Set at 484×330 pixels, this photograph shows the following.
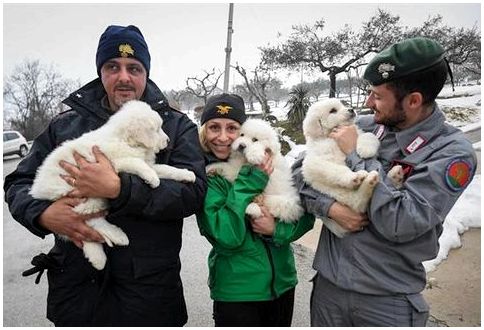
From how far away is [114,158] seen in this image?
7.09ft

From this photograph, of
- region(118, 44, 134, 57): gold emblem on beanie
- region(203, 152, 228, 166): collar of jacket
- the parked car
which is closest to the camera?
region(118, 44, 134, 57): gold emblem on beanie

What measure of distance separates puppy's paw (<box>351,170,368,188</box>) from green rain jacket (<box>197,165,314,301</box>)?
531 millimetres

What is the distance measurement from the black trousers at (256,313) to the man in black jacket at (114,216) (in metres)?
0.27

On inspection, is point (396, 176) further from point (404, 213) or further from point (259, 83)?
point (259, 83)

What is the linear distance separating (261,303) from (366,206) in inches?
37.4

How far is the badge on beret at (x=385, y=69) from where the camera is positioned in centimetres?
193

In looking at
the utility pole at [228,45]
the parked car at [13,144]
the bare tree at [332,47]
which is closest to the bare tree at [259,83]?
the bare tree at [332,47]

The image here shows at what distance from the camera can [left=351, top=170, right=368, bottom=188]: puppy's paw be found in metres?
2.07

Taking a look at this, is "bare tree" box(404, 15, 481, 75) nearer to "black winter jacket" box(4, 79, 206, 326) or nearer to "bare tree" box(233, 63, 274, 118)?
"bare tree" box(233, 63, 274, 118)

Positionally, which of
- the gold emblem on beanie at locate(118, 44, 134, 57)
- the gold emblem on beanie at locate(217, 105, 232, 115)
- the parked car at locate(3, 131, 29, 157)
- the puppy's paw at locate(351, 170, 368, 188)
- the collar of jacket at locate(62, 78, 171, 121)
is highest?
the gold emblem on beanie at locate(118, 44, 134, 57)

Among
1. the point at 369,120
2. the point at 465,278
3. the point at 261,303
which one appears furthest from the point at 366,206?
the point at 465,278

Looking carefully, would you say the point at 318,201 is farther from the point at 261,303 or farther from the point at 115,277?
the point at 115,277

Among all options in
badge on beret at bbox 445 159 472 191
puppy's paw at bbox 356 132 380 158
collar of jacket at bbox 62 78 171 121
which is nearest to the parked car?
collar of jacket at bbox 62 78 171 121

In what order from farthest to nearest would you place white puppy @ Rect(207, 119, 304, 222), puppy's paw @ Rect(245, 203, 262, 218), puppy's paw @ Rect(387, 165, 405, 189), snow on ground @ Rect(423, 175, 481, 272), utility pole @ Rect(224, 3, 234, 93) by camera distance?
utility pole @ Rect(224, 3, 234, 93), snow on ground @ Rect(423, 175, 481, 272), white puppy @ Rect(207, 119, 304, 222), puppy's paw @ Rect(245, 203, 262, 218), puppy's paw @ Rect(387, 165, 405, 189)
